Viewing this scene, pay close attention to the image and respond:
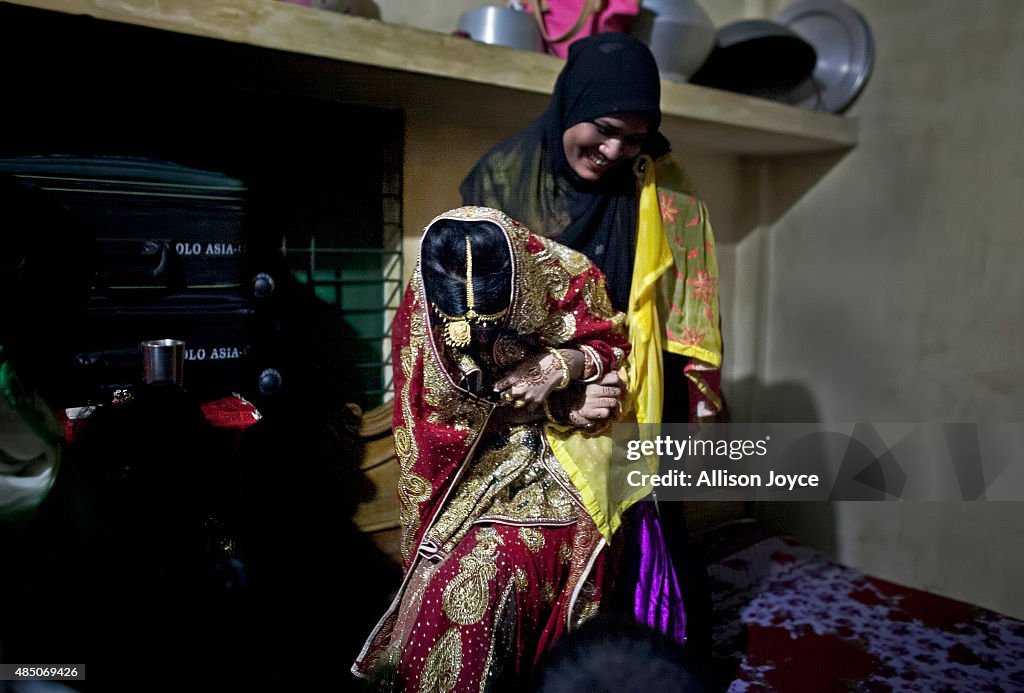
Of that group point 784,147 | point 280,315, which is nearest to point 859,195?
point 784,147

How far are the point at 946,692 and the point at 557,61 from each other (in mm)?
1392

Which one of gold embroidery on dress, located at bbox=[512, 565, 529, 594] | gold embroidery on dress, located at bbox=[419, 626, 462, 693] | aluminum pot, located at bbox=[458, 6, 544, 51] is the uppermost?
aluminum pot, located at bbox=[458, 6, 544, 51]

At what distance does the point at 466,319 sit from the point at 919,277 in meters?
1.41

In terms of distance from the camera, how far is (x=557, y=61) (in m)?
1.30

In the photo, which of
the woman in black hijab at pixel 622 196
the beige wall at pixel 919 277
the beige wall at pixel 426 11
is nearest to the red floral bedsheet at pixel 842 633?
the beige wall at pixel 919 277

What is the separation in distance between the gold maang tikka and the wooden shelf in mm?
398

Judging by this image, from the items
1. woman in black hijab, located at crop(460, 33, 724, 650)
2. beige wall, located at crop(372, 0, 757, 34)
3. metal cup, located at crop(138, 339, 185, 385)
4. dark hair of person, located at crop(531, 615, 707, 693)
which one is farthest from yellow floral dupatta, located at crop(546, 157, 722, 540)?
beige wall, located at crop(372, 0, 757, 34)

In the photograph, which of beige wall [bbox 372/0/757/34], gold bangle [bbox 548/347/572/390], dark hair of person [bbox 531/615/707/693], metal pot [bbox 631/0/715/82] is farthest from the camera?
metal pot [bbox 631/0/715/82]

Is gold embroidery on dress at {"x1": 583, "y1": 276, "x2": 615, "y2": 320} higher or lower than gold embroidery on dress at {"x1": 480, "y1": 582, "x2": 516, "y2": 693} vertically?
higher

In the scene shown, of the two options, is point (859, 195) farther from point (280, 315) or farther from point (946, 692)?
point (280, 315)

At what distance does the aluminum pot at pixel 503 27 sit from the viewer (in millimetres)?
1357

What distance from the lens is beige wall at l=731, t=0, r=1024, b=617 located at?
1.67m

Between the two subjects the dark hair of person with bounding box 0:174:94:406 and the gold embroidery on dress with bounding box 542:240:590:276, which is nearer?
the dark hair of person with bounding box 0:174:94:406

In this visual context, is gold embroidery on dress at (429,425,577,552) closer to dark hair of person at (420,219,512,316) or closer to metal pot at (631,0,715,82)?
dark hair of person at (420,219,512,316)
